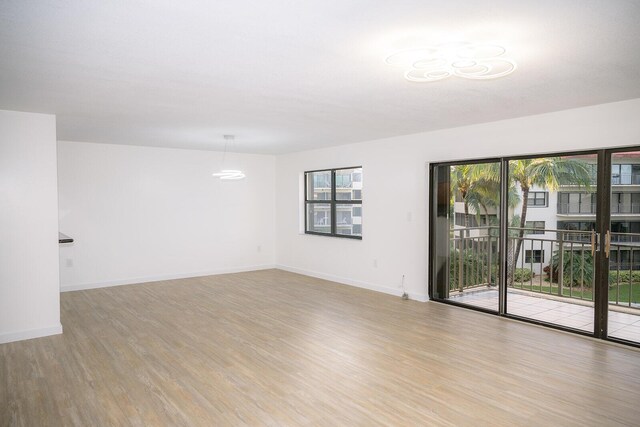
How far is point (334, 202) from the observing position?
7.23m

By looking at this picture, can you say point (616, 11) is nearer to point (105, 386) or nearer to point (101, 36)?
point (101, 36)

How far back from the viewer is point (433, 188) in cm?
553

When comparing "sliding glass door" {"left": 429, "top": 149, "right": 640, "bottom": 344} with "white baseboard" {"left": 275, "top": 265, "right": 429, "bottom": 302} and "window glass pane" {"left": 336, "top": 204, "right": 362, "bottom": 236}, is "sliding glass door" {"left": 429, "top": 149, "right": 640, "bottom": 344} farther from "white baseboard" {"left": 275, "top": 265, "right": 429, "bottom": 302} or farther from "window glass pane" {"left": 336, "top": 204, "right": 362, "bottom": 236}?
"window glass pane" {"left": 336, "top": 204, "right": 362, "bottom": 236}

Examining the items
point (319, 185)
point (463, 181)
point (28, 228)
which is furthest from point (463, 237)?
point (28, 228)

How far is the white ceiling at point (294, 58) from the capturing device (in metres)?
1.94

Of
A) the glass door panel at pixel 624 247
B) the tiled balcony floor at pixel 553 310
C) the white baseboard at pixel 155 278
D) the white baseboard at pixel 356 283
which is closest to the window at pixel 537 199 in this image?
the glass door panel at pixel 624 247

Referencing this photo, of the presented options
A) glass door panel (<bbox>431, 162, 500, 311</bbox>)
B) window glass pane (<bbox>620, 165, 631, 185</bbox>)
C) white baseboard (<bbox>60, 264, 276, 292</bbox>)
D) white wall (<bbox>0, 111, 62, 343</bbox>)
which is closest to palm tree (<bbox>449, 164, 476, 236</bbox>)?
glass door panel (<bbox>431, 162, 500, 311</bbox>)

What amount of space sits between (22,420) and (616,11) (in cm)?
402

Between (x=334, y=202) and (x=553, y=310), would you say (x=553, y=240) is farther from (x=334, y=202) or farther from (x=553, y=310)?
(x=334, y=202)

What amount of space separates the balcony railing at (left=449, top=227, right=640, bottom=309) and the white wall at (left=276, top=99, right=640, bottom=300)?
553 mm

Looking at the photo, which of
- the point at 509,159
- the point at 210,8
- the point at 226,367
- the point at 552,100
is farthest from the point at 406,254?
the point at 210,8

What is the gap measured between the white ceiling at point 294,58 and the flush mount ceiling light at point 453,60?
0.23 ft

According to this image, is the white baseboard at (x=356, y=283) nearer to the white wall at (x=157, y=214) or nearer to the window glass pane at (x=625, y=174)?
the white wall at (x=157, y=214)

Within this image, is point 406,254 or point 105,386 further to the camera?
point 406,254
